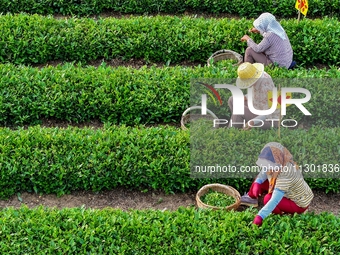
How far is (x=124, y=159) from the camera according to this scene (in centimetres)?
768

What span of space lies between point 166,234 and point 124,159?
1360 mm

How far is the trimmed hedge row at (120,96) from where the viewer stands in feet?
28.1

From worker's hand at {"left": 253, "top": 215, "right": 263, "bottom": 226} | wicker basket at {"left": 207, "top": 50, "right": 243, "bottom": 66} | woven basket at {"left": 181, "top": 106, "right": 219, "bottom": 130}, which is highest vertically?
wicker basket at {"left": 207, "top": 50, "right": 243, "bottom": 66}

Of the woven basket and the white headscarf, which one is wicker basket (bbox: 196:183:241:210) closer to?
the woven basket

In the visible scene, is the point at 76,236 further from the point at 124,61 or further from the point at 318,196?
the point at 124,61

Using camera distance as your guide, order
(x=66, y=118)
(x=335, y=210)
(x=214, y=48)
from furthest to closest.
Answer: (x=214, y=48), (x=66, y=118), (x=335, y=210)

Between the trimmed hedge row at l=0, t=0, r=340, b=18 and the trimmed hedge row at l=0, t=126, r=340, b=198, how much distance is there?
356 cm

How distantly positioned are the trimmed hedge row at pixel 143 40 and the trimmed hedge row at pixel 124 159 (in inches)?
87.4

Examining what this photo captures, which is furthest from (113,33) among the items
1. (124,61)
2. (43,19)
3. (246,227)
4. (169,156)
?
(246,227)

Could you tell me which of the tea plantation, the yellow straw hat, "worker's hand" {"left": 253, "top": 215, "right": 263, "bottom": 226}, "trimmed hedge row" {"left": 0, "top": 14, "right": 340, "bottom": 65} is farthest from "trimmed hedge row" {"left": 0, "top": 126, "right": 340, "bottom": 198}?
"trimmed hedge row" {"left": 0, "top": 14, "right": 340, "bottom": 65}

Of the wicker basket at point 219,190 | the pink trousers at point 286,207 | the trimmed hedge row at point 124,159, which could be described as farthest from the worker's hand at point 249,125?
the pink trousers at point 286,207

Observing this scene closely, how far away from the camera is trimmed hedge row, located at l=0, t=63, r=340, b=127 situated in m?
8.56

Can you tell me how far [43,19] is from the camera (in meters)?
9.98

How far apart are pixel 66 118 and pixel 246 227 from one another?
324cm
